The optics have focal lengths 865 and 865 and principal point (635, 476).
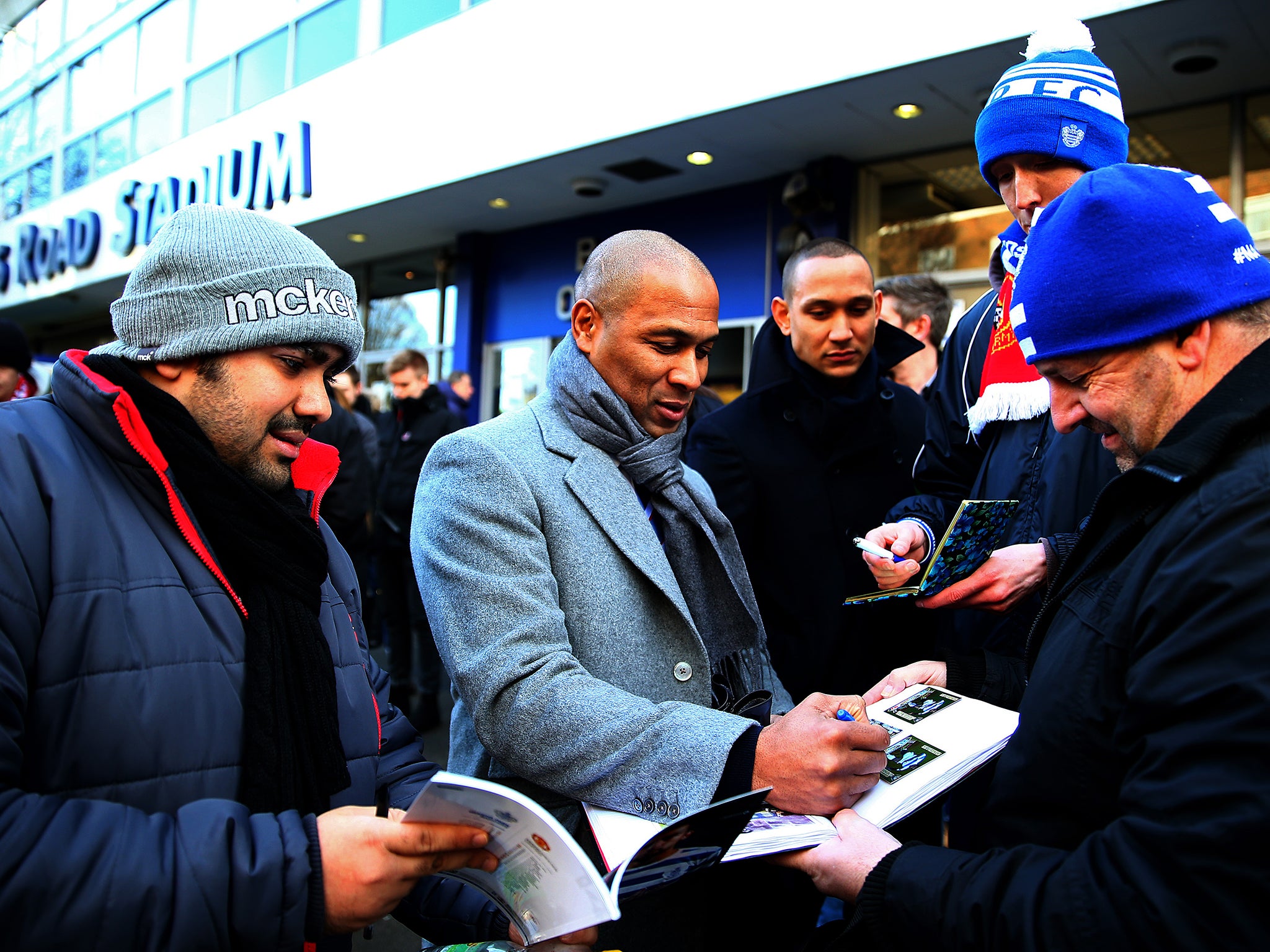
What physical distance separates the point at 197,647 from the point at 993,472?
71.4 inches

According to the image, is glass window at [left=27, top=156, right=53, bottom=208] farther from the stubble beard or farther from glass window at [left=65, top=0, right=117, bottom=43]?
the stubble beard

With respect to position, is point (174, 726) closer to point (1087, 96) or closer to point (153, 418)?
point (153, 418)

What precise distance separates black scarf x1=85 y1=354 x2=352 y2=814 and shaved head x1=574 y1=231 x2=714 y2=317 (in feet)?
2.51

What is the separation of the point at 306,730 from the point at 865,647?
5.67ft

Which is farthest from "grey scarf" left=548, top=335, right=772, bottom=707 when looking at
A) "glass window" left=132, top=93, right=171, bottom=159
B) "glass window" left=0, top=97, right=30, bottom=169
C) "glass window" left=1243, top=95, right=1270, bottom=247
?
"glass window" left=0, top=97, right=30, bottom=169

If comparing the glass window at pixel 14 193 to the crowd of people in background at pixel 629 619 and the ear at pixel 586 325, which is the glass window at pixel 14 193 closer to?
the ear at pixel 586 325

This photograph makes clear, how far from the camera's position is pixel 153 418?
4.27 feet

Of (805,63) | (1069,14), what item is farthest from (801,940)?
(805,63)

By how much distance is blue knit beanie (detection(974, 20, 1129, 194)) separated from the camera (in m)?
1.97

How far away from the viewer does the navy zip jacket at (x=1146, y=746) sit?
916 millimetres

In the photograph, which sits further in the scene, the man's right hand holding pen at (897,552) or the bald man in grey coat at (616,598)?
the man's right hand holding pen at (897,552)

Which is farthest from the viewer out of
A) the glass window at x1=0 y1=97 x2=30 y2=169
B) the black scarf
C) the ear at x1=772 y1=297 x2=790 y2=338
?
the glass window at x1=0 y1=97 x2=30 y2=169

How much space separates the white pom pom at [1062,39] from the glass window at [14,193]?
71.2 ft

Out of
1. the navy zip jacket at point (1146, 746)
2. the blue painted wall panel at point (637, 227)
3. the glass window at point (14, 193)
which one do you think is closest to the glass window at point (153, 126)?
the glass window at point (14, 193)
